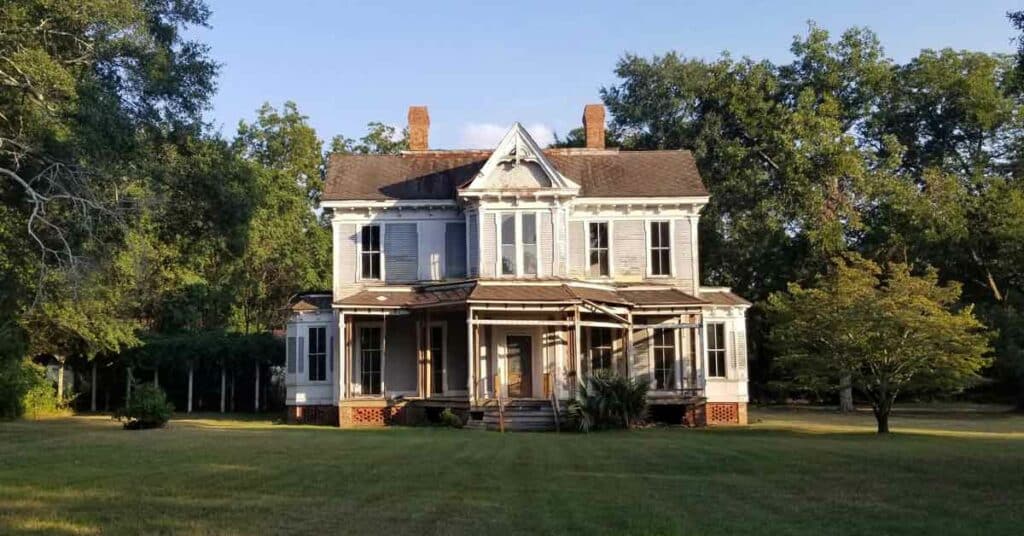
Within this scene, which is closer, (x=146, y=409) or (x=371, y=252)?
(x=146, y=409)

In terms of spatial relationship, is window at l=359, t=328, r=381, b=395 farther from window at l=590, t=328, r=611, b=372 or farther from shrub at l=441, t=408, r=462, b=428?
window at l=590, t=328, r=611, b=372

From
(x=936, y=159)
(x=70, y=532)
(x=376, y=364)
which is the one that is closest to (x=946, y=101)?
(x=936, y=159)

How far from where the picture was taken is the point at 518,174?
28.9 meters

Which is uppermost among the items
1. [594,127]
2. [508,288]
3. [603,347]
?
[594,127]

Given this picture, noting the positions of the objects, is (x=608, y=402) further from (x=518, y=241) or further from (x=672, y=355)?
(x=518, y=241)

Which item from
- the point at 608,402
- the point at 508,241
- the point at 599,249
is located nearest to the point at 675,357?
the point at 599,249

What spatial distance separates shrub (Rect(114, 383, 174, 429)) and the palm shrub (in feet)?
35.3

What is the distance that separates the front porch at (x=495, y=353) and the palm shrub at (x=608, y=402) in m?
1.34

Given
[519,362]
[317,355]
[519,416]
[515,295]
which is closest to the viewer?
[519,416]

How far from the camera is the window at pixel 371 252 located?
30.5m

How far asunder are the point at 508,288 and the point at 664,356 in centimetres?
631

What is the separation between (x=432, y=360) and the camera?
30109 millimetres

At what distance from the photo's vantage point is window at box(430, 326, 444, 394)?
3005cm

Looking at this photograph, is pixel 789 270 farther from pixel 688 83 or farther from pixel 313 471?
pixel 313 471
